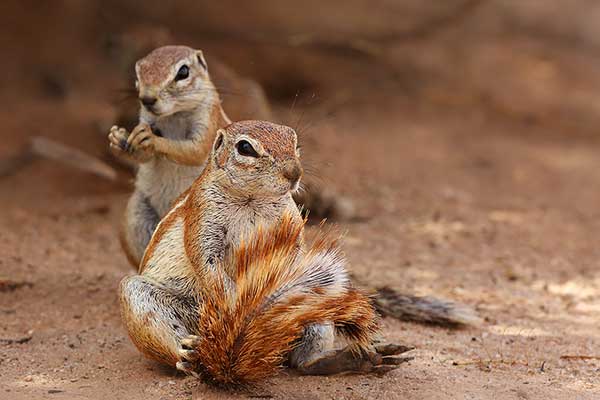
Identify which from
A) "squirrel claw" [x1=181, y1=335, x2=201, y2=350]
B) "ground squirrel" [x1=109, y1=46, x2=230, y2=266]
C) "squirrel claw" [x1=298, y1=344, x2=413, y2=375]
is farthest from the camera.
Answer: "ground squirrel" [x1=109, y1=46, x2=230, y2=266]

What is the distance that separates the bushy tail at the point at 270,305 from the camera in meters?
4.04

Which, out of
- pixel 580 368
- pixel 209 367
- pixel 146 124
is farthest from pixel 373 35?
pixel 209 367

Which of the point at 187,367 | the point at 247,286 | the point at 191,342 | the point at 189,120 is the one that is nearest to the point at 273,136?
the point at 247,286

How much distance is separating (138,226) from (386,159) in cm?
500

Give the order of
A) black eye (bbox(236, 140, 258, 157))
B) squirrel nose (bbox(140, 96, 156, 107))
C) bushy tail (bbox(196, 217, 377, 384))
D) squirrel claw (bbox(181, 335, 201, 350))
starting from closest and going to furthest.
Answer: bushy tail (bbox(196, 217, 377, 384)) → squirrel claw (bbox(181, 335, 201, 350)) → black eye (bbox(236, 140, 258, 157)) → squirrel nose (bbox(140, 96, 156, 107))

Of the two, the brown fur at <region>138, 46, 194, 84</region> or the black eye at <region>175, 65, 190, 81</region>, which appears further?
the black eye at <region>175, 65, 190, 81</region>

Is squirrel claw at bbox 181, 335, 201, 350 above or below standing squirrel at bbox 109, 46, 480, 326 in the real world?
below

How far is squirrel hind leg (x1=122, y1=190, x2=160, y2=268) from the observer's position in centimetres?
591

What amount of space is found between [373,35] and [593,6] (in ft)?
9.23

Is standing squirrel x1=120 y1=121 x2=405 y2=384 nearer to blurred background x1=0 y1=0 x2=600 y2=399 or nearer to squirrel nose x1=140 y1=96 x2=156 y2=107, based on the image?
blurred background x1=0 y1=0 x2=600 y2=399

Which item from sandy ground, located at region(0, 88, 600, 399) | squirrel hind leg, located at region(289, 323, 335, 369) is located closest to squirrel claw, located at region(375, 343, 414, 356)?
sandy ground, located at region(0, 88, 600, 399)

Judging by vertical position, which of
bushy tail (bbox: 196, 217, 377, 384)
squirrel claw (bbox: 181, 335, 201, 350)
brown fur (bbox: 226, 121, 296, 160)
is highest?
brown fur (bbox: 226, 121, 296, 160)

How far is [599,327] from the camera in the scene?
574 cm

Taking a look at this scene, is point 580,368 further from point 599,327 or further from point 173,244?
point 173,244
